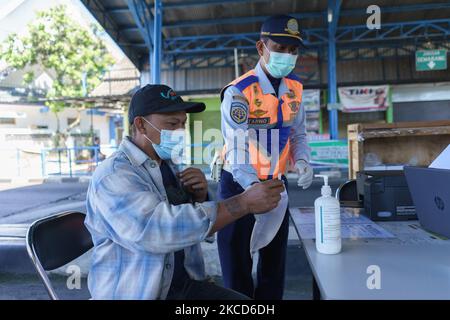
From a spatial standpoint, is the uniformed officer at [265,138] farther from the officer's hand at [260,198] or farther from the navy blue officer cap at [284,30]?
the officer's hand at [260,198]

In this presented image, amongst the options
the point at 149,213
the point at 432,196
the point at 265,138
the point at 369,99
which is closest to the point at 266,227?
the point at 265,138

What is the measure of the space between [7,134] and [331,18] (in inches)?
650

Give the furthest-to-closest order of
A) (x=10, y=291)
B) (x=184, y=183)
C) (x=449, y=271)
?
(x=10, y=291), (x=184, y=183), (x=449, y=271)

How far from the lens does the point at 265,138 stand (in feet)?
6.42

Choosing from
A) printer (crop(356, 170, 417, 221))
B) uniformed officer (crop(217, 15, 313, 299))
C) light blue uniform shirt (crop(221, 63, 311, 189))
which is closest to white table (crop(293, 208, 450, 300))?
printer (crop(356, 170, 417, 221))

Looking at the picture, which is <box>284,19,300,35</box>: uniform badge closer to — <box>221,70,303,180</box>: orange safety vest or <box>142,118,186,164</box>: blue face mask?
<box>221,70,303,180</box>: orange safety vest

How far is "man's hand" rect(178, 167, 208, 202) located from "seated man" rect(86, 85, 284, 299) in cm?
7

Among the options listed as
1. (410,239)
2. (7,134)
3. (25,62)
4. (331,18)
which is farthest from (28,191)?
(7,134)

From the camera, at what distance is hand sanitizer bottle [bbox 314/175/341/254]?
52.0 inches

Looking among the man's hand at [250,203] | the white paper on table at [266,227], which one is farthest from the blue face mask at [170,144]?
the white paper on table at [266,227]

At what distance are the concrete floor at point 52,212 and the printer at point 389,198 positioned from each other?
0.77m

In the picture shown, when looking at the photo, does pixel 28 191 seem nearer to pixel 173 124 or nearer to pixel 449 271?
pixel 173 124

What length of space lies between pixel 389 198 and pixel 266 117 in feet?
2.30

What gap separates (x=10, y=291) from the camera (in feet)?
11.7
